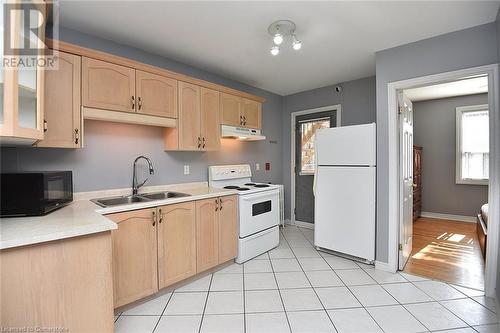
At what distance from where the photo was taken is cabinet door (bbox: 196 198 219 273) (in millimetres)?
2439

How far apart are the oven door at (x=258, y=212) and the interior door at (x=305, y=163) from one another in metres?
1.15

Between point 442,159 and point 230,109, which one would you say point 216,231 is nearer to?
point 230,109

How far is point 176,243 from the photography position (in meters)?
2.24

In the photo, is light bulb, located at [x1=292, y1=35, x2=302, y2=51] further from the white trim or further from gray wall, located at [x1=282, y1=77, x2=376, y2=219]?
the white trim

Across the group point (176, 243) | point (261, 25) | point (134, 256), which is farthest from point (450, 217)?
point (134, 256)

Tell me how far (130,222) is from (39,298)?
0.76 meters

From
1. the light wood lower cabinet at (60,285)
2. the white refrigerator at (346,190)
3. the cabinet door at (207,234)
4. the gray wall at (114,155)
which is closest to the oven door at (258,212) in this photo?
the cabinet door at (207,234)

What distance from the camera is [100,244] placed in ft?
4.48

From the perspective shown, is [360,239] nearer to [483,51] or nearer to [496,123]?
[496,123]

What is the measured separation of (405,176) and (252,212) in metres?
1.88

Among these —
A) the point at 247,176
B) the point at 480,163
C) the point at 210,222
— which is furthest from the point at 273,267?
the point at 480,163

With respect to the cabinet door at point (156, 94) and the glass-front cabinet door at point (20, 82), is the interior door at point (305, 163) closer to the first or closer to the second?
the cabinet door at point (156, 94)

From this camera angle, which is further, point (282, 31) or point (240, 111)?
point (240, 111)

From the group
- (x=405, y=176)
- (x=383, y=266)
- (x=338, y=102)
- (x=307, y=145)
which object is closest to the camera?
(x=383, y=266)
